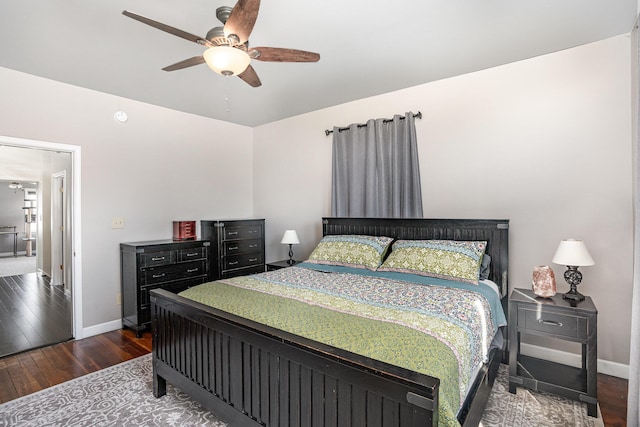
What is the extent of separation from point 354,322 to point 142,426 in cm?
152

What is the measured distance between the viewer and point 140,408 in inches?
87.0

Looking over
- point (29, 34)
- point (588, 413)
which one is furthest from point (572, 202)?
point (29, 34)

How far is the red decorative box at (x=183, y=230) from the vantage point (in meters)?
4.20

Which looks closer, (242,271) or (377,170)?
(377,170)

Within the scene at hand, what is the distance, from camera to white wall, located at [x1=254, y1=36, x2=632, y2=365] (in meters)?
2.54

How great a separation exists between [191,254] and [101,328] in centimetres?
120

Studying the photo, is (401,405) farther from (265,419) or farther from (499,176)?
(499,176)

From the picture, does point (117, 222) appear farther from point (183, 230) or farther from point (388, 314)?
point (388, 314)

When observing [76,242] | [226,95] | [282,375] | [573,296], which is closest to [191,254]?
[76,242]

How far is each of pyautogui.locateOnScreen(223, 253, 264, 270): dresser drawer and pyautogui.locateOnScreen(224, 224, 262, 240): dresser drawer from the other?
26cm

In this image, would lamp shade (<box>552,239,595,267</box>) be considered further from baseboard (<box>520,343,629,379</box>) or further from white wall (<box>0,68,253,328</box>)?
white wall (<box>0,68,253,328</box>)

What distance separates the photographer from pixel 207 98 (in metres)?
3.87

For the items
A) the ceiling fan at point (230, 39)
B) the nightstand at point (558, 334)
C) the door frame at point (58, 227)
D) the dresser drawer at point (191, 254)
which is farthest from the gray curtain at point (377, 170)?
the door frame at point (58, 227)

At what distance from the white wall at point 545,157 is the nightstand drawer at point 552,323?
0.65m
